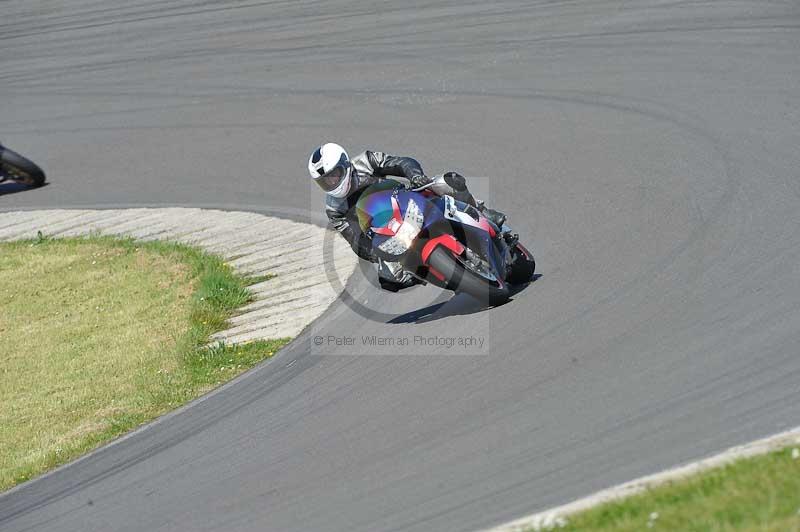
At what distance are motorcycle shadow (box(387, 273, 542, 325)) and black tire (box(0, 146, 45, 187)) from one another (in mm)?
5449

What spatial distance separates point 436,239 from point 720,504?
14.5 feet

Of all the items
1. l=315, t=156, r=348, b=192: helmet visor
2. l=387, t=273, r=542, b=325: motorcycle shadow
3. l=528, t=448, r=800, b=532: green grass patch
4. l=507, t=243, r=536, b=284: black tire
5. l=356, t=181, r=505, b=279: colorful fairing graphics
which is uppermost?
l=315, t=156, r=348, b=192: helmet visor

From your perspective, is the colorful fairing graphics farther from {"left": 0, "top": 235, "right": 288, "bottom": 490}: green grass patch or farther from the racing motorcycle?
{"left": 0, "top": 235, "right": 288, "bottom": 490}: green grass patch

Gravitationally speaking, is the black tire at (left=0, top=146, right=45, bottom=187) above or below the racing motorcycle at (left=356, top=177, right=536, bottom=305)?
above

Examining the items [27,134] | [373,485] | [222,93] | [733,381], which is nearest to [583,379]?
[733,381]

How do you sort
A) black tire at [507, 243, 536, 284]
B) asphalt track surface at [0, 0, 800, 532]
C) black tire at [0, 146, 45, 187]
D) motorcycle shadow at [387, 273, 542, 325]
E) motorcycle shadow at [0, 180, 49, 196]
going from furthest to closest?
motorcycle shadow at [0, 180, 49, 196], black tire at [0, 146, 45, 187], black tire at [507, 243, 536, 284], motorcycle shadow at [387, 273, 542, 325], asphalt track surface at [0, 0, 800, 532]

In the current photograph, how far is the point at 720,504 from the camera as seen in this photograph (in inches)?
207

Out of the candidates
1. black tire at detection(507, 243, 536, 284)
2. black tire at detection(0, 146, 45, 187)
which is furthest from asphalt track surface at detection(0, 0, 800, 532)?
black tire at detection(0, 146, 45, 187)

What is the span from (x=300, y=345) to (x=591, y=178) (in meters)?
4.03

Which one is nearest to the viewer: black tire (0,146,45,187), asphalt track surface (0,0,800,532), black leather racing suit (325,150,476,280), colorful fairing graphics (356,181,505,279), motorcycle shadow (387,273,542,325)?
asphalt track surface (0,0,800,532)

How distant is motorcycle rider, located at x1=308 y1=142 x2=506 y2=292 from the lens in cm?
941

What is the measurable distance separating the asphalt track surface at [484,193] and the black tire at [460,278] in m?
0.23

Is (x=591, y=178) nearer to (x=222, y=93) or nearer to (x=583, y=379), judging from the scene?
(x=583, y=379)

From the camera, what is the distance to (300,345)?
10.1 m
